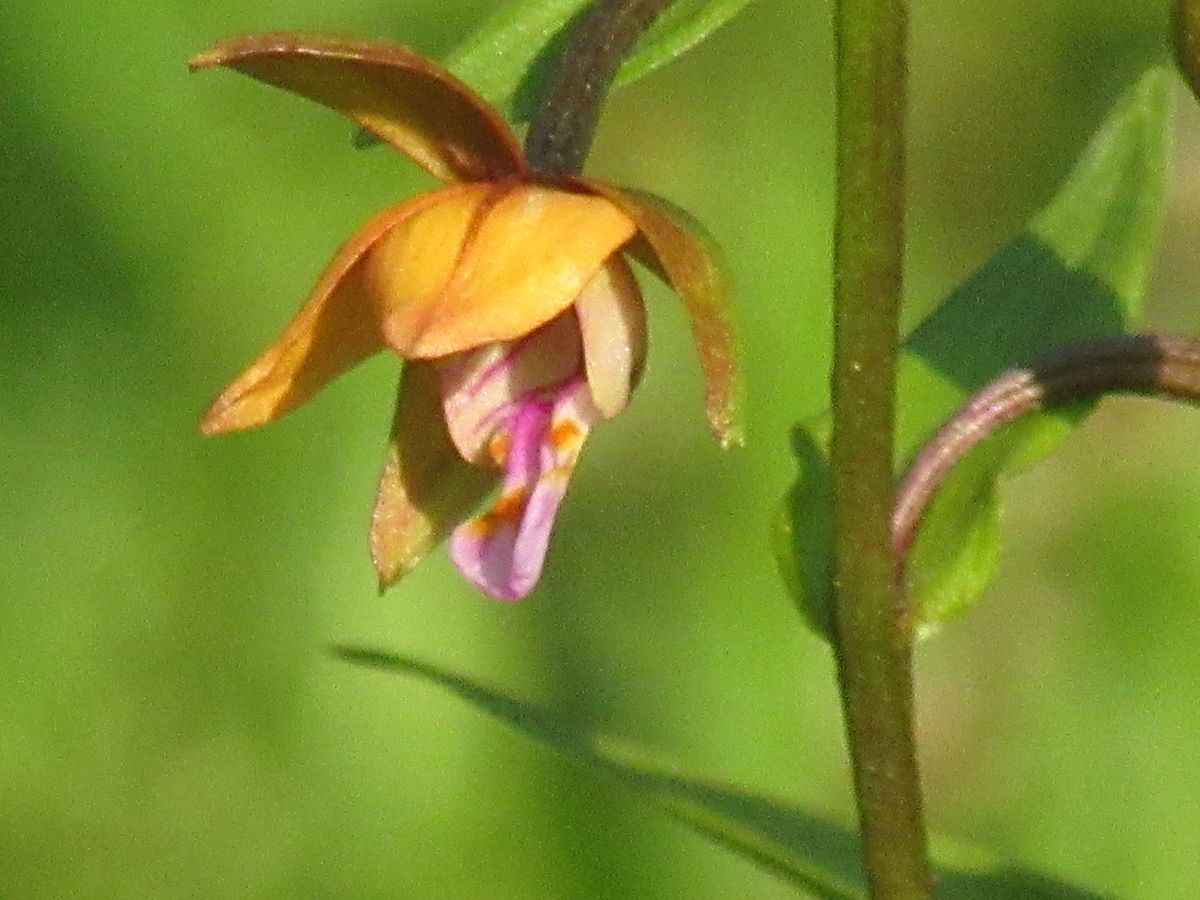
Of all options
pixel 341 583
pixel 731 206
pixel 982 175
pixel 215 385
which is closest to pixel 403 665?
pixel 341 583

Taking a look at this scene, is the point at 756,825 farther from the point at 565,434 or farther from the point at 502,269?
the point at 502,269

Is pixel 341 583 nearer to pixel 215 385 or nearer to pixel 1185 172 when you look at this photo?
pixel 215 385

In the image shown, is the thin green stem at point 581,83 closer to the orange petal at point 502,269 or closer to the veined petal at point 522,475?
the orange petal at point 502,269

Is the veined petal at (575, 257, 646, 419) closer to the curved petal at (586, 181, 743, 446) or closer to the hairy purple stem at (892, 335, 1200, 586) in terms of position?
the curved petal at (586, 181, 743, 446)

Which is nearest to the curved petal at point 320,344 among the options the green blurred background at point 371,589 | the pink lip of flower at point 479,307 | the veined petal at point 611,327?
the pink lip of flower at point 479,307

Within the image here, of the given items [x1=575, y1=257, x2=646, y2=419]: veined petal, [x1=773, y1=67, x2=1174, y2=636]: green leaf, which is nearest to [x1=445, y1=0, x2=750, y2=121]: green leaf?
[x1=575, y1=257, x2=646, y2=419]: veined petal
